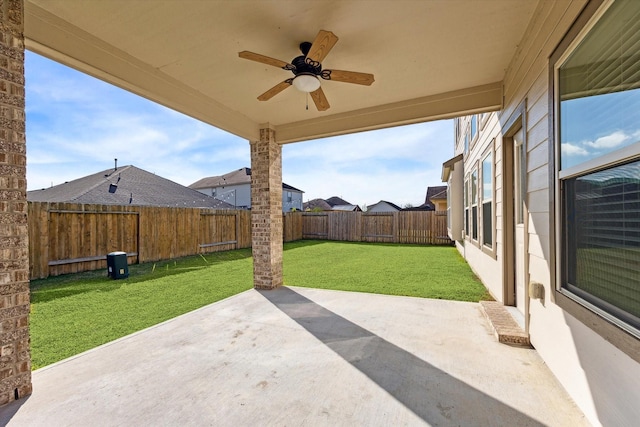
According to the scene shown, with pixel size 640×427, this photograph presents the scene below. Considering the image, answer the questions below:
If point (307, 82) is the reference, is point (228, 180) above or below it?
above

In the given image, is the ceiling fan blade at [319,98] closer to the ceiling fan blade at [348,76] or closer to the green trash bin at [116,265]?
the ceiling fan blade at [348,76]

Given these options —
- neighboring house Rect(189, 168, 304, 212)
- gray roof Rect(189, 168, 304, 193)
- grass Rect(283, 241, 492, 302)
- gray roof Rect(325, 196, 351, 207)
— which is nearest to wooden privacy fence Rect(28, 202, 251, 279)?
grass Rect(283, 241, 492, 302)

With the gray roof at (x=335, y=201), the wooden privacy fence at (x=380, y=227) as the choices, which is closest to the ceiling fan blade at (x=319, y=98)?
the wooden privacy fence at (x=380, y=227)

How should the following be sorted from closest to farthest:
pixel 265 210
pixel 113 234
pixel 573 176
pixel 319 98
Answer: pixel 573 176
pixel 319 98
pixel 265 210
pixel 113 234

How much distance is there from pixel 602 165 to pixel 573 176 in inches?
14.9

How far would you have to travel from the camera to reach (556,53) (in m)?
1.99

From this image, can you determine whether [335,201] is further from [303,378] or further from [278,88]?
[303,378]

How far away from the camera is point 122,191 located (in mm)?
10766

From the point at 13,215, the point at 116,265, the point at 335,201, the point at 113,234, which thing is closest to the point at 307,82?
the point at 13,215

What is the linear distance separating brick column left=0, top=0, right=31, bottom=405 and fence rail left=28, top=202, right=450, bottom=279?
517 centimetres

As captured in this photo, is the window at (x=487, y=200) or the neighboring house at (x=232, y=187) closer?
the window at (x=487, y=200)

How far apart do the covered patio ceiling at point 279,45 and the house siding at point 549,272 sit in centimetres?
26

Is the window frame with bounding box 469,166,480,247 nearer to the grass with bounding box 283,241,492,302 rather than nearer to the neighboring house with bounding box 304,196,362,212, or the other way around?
the grass with bounding box 283,241,492,302

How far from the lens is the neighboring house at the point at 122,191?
9.80 metres
